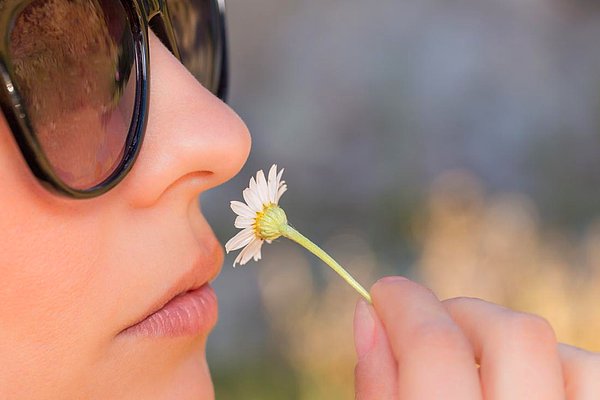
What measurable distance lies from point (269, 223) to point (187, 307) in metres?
0.13

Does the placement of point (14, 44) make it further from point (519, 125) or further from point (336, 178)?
point (519, 125)

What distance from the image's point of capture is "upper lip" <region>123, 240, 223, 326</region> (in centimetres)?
94

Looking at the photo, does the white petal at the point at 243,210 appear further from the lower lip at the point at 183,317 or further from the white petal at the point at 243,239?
the lower lip at the point at 183,317

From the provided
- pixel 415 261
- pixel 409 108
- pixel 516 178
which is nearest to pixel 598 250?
pixel 516 178

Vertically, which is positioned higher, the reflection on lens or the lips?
the reflection on lens

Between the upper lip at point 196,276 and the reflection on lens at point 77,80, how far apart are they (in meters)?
0.15

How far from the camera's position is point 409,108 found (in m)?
3.50

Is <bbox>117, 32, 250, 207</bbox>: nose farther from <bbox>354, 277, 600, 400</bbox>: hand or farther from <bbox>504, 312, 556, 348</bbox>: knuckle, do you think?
<bbox>504, 312, 556, 348</bbox>: knuckle

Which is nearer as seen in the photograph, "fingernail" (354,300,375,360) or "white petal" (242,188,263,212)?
"fingernail" (354,300,375,360)

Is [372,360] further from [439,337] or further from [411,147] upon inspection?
[411,147]

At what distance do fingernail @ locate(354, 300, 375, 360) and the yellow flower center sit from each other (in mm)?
136

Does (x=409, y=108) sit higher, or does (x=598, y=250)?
(x=409, y=108)

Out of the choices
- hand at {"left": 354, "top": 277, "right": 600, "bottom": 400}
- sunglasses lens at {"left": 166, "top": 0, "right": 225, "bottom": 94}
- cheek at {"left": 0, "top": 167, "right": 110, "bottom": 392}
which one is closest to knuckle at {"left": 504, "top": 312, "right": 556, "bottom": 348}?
hand at {"left": 354, "top": 277, "right": 600, "bottom": 400}

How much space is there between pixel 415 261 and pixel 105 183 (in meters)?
2.41
